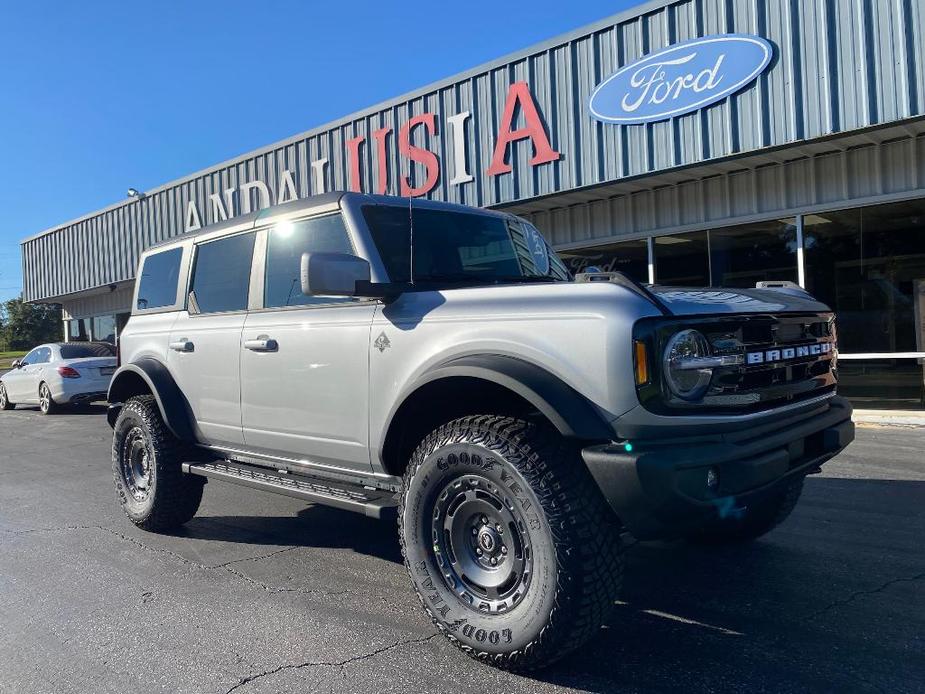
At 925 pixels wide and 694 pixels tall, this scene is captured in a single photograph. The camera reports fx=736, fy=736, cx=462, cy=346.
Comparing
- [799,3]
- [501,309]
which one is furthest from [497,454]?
[799,3]

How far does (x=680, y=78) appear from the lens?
31.5 ft

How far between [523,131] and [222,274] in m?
7.48

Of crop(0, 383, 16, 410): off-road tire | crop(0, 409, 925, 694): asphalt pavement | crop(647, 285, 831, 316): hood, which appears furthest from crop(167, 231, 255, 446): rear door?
crop(0, 383, 16, 410): off-road tire

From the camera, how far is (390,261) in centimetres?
382

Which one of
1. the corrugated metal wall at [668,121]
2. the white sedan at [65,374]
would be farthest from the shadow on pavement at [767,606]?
the white sedan at [65,374]

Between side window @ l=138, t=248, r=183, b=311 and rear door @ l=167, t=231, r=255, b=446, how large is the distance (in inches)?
10.8

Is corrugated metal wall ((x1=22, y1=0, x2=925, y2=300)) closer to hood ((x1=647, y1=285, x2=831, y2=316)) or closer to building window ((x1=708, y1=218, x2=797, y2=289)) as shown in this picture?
building window ((x1=708, y1=218, x2=797, y2=289))

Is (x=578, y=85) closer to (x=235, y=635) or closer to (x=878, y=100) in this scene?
(x=878, y=100)

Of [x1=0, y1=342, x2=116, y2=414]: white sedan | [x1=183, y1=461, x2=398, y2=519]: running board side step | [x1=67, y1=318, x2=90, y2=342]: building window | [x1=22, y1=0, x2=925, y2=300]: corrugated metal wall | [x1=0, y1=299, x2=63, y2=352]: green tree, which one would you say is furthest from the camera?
[x1=0, y1=299, x2=63, y2=352]: green tree

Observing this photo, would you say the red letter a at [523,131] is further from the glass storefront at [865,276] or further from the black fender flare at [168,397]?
the black fender flare at [168,397]

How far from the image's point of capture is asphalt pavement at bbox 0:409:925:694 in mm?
2879

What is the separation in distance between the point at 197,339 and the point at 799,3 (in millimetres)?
7944

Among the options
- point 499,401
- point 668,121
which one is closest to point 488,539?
point 499,401

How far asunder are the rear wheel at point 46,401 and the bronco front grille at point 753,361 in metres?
14.9
